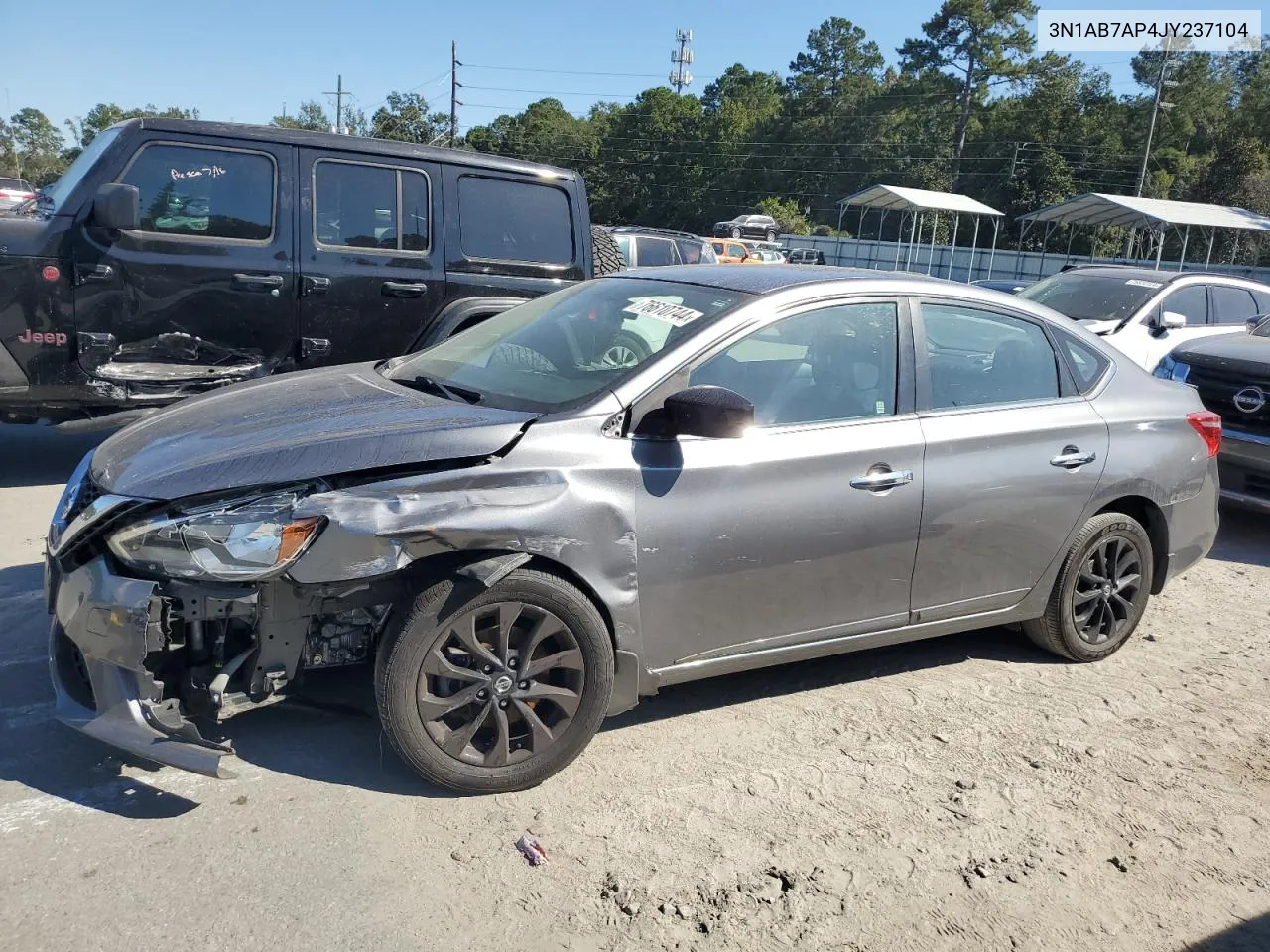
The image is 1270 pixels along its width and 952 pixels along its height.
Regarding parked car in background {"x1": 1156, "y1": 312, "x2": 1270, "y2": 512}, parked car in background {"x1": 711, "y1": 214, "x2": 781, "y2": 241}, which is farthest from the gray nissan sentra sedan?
parked car in background {"x1": 711, "y1": 214, "x2": 781, "y2": 241}

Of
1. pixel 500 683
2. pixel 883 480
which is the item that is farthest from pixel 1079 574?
pixel 500 683

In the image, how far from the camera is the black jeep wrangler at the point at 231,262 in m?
5.73

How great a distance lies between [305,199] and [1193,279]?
884 cm

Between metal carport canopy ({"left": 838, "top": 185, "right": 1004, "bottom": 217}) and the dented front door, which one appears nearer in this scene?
the dented front door

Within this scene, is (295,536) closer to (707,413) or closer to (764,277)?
(707,413)

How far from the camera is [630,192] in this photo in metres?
82.9

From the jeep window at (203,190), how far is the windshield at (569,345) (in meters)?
2.49

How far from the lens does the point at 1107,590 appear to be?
14.7 ft

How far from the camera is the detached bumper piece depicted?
9.07ft

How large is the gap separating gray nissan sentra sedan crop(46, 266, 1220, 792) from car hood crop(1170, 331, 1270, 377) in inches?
135

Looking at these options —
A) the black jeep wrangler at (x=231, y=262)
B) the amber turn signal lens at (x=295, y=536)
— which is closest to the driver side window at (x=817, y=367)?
the amber turn signal lens at (x=295, y=536)

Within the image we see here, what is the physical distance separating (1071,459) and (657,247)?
1371 cm

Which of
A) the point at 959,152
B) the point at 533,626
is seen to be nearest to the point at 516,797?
the point at 533,626

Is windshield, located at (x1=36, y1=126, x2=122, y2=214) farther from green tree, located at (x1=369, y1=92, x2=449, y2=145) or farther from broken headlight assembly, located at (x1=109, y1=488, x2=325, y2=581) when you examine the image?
green tree, located at (x1=369, y1=92, x2=449, y2=145)
